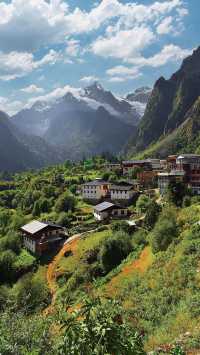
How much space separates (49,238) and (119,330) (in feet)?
231

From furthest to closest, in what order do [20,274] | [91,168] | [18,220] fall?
[91,168]
[18,220]
[20,274]

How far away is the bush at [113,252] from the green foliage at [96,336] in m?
46.1

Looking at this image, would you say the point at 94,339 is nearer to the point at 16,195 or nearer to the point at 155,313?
the point at 155,313

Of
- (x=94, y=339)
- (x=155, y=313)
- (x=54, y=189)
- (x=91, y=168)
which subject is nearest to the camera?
(x=94, y=339)

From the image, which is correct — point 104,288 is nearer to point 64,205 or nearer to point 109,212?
point 109,212

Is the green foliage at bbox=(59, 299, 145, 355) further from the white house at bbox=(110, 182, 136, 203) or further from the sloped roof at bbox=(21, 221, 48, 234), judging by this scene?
the white house at bbox=(110, 182, 136, 203)

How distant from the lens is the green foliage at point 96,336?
37.6 feet

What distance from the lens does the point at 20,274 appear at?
70188 mm

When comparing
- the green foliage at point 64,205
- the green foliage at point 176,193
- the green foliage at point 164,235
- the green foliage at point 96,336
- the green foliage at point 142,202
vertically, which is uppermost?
the green foliage at point 96,336

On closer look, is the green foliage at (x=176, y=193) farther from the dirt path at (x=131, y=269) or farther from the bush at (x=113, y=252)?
the dirt path at (x=131, y=269)

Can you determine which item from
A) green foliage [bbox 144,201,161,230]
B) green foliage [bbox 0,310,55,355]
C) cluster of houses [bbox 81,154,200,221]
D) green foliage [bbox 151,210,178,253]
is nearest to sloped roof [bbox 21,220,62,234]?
cluster of houses [bbox 81,154,200,221]

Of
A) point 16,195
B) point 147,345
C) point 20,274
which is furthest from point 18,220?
point 147,345

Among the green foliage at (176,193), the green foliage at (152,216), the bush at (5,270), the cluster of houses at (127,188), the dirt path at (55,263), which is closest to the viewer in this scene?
the dirt path at (55,263)

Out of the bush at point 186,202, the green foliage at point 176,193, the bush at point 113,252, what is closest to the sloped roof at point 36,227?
the bush at point 113,252
